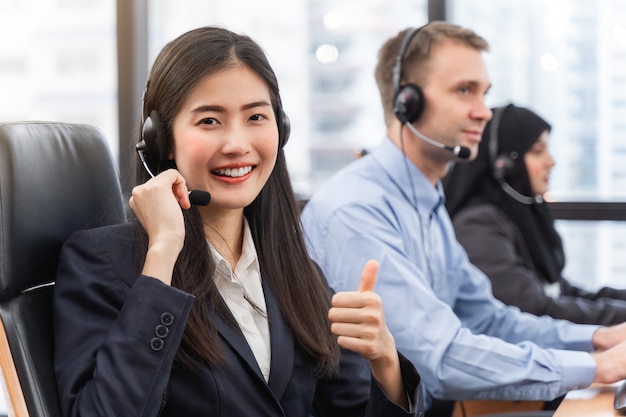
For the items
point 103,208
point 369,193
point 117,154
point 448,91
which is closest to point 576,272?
point 448,91

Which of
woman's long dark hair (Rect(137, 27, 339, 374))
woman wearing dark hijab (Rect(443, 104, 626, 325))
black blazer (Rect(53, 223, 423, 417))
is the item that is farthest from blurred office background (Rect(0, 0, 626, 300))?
black blazer (Rect(53, 223, 423, 417))

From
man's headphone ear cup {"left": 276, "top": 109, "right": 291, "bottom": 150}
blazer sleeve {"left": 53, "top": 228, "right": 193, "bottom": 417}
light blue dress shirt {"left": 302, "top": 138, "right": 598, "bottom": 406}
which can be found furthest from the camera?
light blue dress shirt {"left": 302, "top": 138, "right": 598, "bottom": 406}

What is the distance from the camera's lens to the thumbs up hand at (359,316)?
1.18m

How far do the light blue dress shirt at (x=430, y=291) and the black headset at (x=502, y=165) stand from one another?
17.4 inches

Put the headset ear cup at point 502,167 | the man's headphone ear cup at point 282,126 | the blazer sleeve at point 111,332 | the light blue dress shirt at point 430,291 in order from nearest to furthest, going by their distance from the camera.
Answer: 1. the blazer sleeve at point 111,332
2. the man's headphone ear cup at point 282,126
3. the light blue dress shirt at point 430,291
4. the headset ear cup at point 502,167

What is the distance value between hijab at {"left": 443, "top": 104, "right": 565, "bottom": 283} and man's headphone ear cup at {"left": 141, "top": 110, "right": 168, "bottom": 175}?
55.5 inches

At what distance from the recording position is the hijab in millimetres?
2596

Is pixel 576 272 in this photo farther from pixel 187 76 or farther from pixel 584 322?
pixel 187 76

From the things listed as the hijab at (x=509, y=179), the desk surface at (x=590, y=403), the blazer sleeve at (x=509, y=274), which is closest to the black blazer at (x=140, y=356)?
the desk surface at (x=590, y=403)

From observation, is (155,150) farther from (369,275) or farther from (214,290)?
(369,275)

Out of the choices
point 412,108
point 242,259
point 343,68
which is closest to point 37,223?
point 242,259

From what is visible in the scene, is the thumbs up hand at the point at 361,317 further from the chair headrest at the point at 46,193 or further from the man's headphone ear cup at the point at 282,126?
the chair headrest at the point at 46,193

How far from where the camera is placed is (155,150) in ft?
4.37

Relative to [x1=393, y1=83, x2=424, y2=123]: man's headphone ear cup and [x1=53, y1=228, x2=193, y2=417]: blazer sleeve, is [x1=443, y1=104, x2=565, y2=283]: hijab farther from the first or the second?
[x1=53, y1=228, x2=193, y2=417]: blazer sleeve
